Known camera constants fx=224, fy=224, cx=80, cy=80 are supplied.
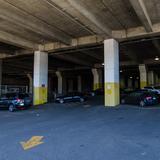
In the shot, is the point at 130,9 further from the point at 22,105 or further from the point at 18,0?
the point at 22,105

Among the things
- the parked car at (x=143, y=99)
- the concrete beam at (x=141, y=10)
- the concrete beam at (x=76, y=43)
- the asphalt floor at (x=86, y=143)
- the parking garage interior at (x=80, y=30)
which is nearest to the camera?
the asphalt floor at (x=86, y=143)

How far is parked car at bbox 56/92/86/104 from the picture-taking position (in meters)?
24.5

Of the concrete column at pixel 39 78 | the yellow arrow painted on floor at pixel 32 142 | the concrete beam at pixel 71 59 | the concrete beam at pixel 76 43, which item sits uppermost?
the concrete beam at pixel 76 43

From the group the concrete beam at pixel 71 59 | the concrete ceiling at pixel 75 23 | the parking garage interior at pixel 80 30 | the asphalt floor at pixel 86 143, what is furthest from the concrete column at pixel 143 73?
the asphalt floor at pixel 86 143

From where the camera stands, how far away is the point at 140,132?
30.2 feet

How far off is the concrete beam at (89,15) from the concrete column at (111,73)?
1440mm

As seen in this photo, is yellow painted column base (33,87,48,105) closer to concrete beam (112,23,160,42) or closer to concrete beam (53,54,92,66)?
concrete beam (53,54,92,66)

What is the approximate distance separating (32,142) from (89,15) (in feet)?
31.0

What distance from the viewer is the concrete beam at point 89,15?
1292 cm

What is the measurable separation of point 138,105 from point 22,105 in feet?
32.9

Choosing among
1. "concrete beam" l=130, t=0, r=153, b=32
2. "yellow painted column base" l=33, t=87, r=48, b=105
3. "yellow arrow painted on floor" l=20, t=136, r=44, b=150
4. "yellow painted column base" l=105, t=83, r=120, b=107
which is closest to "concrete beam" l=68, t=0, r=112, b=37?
"concrete beam" l=130, t=0, r=153, b=32

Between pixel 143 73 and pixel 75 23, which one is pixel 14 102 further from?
pixel 143 73

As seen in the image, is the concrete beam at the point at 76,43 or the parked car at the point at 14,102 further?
the concrete beam at the point at 76,43

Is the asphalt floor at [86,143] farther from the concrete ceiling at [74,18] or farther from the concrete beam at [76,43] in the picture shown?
the concrete beam at [76,43]
